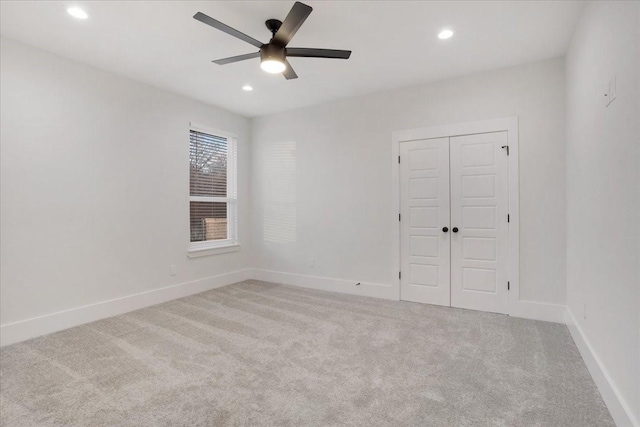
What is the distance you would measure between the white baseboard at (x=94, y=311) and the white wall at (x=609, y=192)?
4277 millimetres

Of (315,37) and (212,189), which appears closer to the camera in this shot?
(315,37)

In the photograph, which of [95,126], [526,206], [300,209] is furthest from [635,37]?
[95,126]

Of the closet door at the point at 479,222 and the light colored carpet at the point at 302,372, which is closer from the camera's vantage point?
the light colored carpet at the point at 302,372

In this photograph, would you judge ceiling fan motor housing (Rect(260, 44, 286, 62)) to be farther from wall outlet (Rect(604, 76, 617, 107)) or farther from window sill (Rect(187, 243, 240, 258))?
window sill (Rect(187, 243, 240, 258))

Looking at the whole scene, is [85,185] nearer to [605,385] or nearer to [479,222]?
[479,222]

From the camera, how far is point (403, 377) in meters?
2.19

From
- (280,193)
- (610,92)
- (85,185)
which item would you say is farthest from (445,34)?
(85,185)

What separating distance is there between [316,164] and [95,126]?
8.89 feet

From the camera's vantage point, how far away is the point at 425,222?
12.7ft

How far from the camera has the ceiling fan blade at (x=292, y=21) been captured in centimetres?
192

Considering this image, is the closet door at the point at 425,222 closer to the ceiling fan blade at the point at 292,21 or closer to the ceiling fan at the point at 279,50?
the ceiling fan at the point at 279,50

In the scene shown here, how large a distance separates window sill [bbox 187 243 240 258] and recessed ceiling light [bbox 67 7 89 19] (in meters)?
2.78

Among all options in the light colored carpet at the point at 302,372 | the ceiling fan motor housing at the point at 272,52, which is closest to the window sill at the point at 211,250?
the light colored carpet at the point at 302,372

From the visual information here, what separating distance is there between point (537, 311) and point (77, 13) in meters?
4.98
